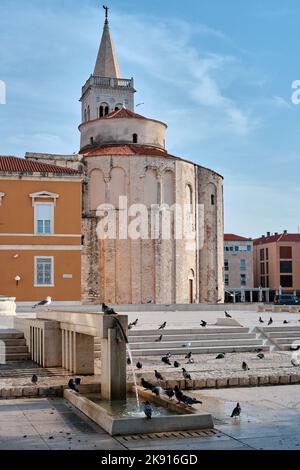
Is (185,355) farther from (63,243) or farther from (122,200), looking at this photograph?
(122,200)

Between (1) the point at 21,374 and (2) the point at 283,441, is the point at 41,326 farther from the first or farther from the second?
(2) the point at 283,441

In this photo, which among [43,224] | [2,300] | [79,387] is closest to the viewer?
[79,387]

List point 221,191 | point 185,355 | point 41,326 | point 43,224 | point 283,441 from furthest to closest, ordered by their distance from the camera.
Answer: point 221,191, point 43,224, point 185,355, point 41,326, point 283,441

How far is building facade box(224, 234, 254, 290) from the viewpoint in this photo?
8888 centimetres

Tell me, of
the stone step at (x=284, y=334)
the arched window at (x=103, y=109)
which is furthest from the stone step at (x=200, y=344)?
the arched window at (x=103, y=109)

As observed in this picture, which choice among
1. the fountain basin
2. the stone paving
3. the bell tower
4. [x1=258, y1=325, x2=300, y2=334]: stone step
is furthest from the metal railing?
the fountain basin

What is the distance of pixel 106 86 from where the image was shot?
66.2m

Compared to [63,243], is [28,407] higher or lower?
lower

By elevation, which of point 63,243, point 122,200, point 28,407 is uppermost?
point 122,200

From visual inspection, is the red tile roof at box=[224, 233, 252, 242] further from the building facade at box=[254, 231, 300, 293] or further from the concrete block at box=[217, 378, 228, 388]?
the concrete block at box=[217, 378, 228, 388]

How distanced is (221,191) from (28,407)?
150 ft
